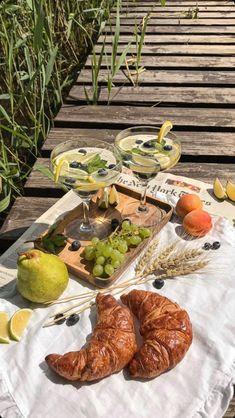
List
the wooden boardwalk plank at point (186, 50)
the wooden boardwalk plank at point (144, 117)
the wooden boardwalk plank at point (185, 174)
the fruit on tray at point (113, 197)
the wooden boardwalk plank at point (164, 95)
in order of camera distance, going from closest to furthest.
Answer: the fruit on tray at point (113, 197) → the wooden boardwalk plank at point (185, 174) → the wooden boardwalk plank at point (144, 117) → the wooden boardwalk plank at point (164, 95) → the wooden boardwalk plank at point (186, 50)

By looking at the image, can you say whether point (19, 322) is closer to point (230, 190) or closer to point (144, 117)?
point (230, 190)

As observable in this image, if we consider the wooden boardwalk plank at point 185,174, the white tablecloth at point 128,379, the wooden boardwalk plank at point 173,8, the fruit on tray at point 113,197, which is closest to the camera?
the white tablecloth at point 128,379

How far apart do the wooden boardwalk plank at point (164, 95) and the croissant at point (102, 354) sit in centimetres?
259

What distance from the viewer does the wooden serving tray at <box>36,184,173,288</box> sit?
1938 millimetres

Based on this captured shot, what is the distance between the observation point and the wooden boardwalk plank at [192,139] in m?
3.08

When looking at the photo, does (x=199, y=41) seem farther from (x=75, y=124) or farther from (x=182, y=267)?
(x=182, y=267)

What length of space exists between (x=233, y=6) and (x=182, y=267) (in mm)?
5294

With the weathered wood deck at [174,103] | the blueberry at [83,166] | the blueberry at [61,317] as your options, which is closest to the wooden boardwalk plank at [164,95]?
the weathered wood deck at [174,103]

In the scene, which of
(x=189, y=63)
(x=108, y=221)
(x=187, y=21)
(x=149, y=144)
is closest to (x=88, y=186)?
(x=108, y=221)

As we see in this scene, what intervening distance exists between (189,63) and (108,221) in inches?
112

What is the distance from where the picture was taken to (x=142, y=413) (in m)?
1.46

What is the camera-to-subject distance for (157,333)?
5.18 feet

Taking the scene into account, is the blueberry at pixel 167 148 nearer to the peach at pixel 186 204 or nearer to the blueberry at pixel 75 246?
the peach at pixel 186 204

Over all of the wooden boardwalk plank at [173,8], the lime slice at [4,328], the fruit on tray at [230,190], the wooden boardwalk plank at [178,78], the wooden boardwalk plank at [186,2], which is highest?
the wooden boardwalk plank at [186,2]
